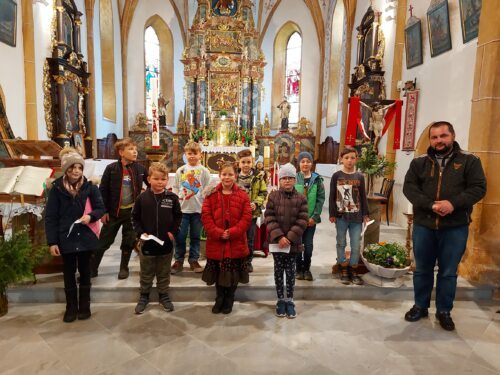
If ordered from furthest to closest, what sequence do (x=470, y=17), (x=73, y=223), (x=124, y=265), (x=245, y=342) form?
(x=470, y=17)
(x=124, y=265)
(x=73, y=223)
(x=245, y=342)

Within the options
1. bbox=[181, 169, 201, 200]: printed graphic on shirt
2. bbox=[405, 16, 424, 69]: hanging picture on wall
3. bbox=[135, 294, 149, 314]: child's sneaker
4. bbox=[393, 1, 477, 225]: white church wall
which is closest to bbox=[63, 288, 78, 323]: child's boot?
bbox=[135, 294, 149, 314]: child's sneaker

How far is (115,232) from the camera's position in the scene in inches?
134

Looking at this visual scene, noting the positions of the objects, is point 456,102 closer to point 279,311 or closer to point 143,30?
point 279,311

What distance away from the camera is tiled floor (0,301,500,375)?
87.6 inches

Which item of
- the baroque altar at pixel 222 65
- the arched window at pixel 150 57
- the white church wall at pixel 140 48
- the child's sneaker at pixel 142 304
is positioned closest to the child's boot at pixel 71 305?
the child's sneaker at pixel 142 304

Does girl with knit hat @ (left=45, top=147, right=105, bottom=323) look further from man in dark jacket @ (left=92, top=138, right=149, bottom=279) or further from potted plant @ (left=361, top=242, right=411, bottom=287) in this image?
potted plant @ (left=361, top=242, right=411, bottom=287)

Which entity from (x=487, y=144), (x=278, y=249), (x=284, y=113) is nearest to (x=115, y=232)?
(x=278, y=249)

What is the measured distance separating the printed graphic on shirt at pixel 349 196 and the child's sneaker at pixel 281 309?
1106 millimetres

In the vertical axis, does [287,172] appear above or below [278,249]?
above

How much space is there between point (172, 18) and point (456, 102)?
12.7 meters

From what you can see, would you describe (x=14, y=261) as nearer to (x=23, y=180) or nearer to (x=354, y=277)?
(x=23, y=180)

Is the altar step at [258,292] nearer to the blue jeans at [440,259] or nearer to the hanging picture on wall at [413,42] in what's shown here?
the blue jeans at [440,259]

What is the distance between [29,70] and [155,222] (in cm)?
578

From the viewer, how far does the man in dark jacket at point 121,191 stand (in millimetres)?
3281
